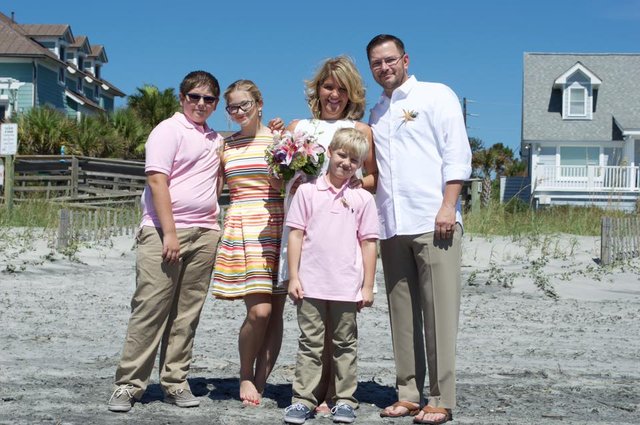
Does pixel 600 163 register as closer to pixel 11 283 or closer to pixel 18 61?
pixel 18 61

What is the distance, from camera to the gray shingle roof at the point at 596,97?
38.6 metres

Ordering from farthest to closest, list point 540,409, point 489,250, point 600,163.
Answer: point 600,163 → point 489,250 → point 540,409

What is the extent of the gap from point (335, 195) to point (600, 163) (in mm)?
34570

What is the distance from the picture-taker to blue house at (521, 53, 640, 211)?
124 feet

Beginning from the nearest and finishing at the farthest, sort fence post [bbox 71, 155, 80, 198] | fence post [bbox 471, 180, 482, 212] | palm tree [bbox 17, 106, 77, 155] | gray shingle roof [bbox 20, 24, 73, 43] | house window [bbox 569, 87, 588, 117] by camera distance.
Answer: fence post [bbox 471, 180, 482, 212]
fence post [bbox 71, 155, 80, 198]
palm tree [bbox 17, 106, 77, 155]
house window [bbox 569, 87, 588, 117]
gray shingle roof [bbox 20, 24, 73, 43]

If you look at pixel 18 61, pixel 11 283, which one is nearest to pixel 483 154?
pixel 18 61

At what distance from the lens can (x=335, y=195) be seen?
222 inches

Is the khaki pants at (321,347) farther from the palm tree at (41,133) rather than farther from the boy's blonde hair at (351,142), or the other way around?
the palm tree at (41,133)

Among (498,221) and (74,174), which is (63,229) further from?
(74,174)

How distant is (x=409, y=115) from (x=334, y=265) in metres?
0.94

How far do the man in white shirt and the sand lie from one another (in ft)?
1.62

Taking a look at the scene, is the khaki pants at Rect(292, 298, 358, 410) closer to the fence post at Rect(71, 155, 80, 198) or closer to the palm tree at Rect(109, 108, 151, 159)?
the fence post at Rect(71, 155, 80, 198)

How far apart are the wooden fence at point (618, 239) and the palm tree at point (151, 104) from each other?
91.7 feet

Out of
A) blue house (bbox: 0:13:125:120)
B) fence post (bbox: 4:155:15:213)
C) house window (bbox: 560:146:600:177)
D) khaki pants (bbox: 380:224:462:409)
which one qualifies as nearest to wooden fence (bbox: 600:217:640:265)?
khaki pants (bbox: 380:224:462:409)
